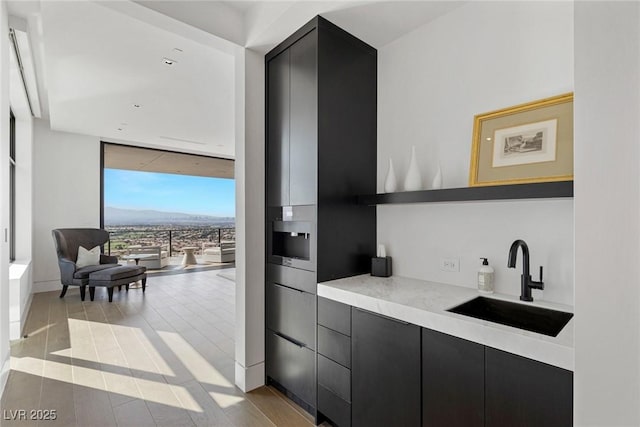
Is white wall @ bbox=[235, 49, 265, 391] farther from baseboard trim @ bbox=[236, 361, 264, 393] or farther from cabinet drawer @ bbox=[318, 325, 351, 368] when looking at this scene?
cabinet drawer @ bbox=[318, 325, 351, 368]

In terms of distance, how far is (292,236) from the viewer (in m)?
2.48

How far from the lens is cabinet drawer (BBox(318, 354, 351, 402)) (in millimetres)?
1854

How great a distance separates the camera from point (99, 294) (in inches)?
205

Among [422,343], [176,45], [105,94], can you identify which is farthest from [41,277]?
[422,343]

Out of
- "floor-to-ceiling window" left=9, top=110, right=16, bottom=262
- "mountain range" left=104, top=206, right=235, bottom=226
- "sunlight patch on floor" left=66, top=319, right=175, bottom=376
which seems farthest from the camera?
"mountain range" left=104, top=206, right=235, bottom=226

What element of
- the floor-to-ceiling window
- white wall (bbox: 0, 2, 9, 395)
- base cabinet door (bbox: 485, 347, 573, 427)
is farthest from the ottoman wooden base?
base cabinet door (bbox: 485, 347, 573, 427)

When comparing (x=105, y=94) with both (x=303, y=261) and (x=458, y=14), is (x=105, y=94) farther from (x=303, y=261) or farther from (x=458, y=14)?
(x=458, y=14)

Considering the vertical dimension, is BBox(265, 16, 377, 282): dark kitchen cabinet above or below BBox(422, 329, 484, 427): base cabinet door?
above

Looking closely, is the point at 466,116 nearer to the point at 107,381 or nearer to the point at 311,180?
the point at 311,180

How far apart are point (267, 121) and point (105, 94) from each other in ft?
8.88

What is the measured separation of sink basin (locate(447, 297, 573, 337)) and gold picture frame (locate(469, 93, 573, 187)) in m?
0.64

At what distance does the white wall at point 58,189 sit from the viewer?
5410 millimetres

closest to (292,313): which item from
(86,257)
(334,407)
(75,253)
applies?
(334,407)

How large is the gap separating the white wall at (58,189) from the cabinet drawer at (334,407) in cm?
571
